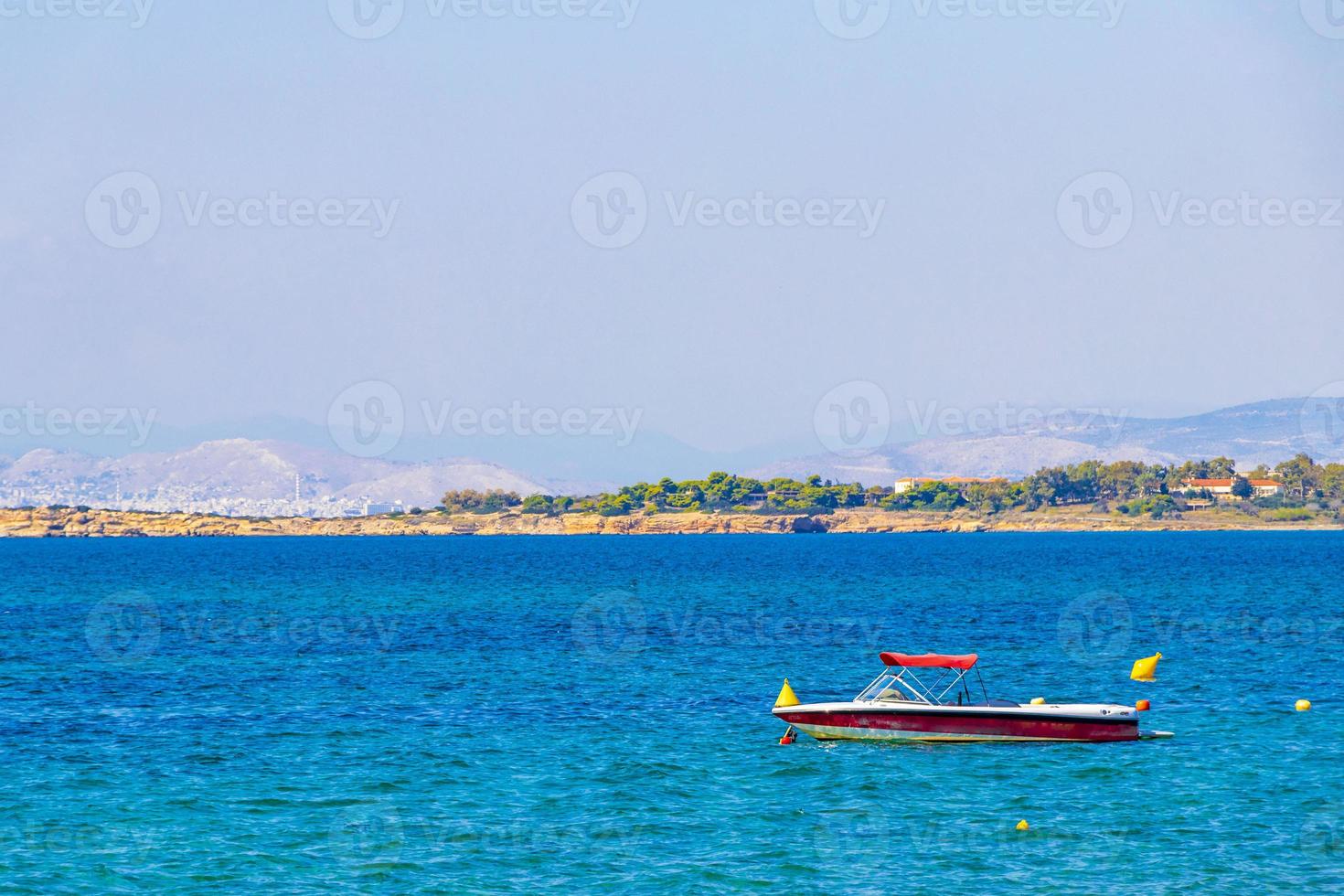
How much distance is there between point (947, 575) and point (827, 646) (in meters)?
81.7

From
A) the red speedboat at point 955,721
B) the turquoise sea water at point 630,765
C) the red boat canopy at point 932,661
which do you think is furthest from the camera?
the red boat canopy at point 932,661

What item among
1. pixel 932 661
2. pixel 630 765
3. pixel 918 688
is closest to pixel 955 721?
pixel 932 661

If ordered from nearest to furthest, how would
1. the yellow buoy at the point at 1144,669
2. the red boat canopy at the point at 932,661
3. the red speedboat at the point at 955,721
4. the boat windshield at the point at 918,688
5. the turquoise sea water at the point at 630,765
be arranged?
the turquoise sea water at the point at 630,765, the red speedboat at the point at 955,721, the red boat canopy at the point at 932,661, the boat windshield at the point at 918,688, the yellow buoy at the point at 1144,669

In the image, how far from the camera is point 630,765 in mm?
42281

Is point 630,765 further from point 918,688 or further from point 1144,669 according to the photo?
point 1144,669

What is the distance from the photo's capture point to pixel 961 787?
40.0 meters

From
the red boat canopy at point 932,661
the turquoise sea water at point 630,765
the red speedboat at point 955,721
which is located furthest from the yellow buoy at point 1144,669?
the red boat canopy at point 932,661

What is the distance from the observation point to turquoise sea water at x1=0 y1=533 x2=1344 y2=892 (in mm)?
32438

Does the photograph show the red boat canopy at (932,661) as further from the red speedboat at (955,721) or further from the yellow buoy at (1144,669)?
the yellow buoy at (1144,669)

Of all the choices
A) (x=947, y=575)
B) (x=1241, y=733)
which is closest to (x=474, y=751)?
(x=1241, y=733)

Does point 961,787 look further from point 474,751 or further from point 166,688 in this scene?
point 166,688

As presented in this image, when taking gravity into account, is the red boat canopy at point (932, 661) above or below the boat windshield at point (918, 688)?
above

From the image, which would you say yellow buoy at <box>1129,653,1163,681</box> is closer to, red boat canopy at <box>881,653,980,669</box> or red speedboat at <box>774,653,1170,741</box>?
red speedboat at <box>774,653,1170,741</box>

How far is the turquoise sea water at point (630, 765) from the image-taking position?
3244 cm
